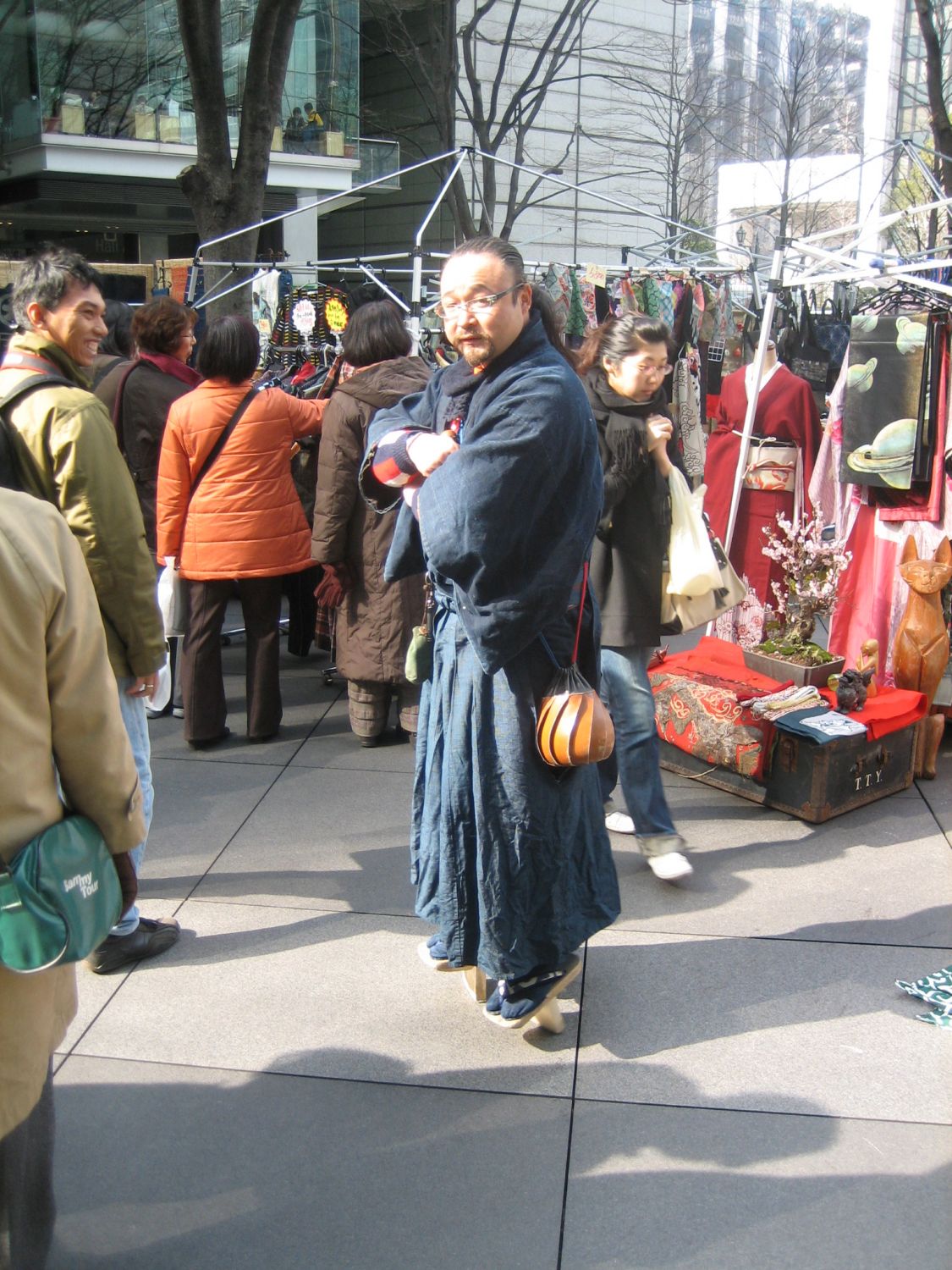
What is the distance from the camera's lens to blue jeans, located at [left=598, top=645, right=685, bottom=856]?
12.7 ft

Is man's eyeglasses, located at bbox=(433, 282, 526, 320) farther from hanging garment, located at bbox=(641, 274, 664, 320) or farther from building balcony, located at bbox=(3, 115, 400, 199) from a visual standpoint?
building balcony, located at bbox=(3, 115, 400, 199)

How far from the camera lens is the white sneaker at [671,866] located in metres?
3.84

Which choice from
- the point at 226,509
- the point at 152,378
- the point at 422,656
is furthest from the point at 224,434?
the point at 422,656

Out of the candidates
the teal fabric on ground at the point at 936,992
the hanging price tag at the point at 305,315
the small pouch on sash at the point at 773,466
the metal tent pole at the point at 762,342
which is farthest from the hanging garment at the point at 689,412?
the teal fabric on ground at the point at 936,992

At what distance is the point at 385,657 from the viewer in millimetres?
5082

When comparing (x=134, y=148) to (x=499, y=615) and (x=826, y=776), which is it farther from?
(x=499, y=615)

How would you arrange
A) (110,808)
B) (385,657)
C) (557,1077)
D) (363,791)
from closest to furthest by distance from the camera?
(110,808) → (557,1077) → (363,791) → (385,657)

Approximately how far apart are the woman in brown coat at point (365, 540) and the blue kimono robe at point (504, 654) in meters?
1.86

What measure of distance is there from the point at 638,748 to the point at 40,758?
237 centimetres

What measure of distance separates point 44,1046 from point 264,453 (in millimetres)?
→ 3454

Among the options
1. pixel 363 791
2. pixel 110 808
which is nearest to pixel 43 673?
pixel 110 808


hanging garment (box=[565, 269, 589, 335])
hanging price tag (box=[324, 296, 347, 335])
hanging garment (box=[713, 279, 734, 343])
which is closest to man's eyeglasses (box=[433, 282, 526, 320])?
hanging price tag (box=[324, 296, 347, 335])

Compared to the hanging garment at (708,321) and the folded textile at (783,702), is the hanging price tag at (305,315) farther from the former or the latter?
the folded textile at (783,702)

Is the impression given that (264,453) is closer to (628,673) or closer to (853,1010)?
(628,673)
